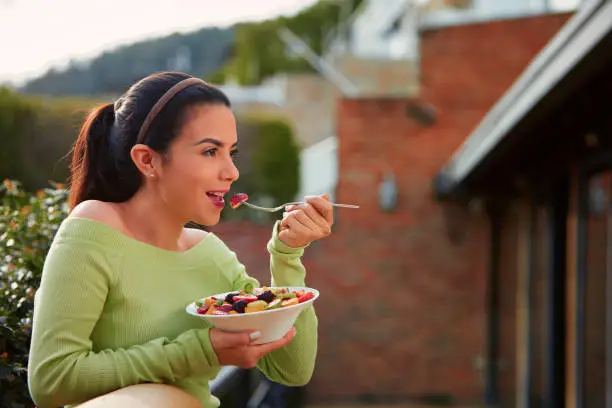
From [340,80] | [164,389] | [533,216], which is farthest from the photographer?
[340,80]

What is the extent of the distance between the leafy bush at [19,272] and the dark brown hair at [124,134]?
652mm

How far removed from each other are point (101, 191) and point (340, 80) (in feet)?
27.2

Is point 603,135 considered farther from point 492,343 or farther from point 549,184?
point 492,343

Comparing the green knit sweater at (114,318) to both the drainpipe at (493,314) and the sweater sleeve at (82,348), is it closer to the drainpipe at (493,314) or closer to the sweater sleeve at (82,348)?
the sweater sleeve at (82,348)

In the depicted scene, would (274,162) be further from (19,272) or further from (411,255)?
(19,272)

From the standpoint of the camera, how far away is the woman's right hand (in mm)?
1260

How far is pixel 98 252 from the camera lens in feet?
4.18

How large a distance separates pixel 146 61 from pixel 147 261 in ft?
84.4

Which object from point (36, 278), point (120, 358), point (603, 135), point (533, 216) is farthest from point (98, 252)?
point (533, 216)

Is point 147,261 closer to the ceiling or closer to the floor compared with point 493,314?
closer to the ceiling

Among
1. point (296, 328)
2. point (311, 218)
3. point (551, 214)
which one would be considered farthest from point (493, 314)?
point (311, 218)

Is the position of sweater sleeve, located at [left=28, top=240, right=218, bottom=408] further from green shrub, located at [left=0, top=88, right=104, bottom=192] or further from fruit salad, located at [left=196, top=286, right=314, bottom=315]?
green shrub, located at [left=0, top=88, right=104, bottom=192]

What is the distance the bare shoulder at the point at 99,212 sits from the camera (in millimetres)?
1328

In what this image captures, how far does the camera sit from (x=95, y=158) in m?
1.45
